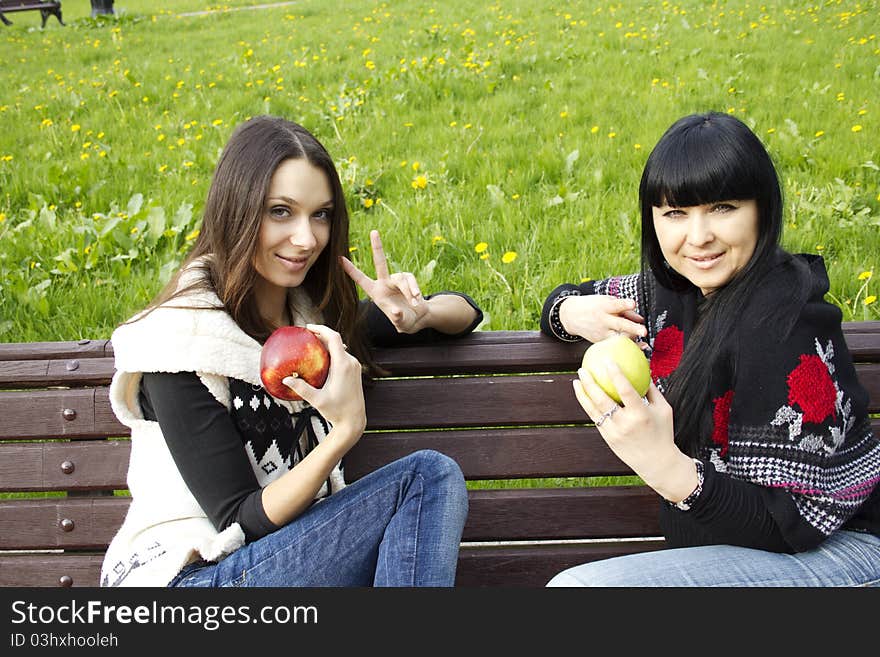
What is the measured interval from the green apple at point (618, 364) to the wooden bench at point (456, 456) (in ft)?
1.61

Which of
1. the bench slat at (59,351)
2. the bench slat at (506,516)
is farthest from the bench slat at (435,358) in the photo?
the bench slat at (506,516)

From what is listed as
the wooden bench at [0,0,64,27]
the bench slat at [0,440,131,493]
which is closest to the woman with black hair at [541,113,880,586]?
the bench slat at [0,440,131,493]

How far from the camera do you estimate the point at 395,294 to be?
Answer: 204 centimetres

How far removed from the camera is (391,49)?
673 centimetres

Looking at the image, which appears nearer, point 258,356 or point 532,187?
point 258,356

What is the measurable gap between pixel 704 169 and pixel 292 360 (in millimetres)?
869

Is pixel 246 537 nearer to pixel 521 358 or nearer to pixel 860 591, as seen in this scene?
pixel 521 358

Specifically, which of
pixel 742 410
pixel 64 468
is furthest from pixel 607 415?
pixel 64 468

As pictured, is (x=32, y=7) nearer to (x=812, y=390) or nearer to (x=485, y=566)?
(x=485, y=566)

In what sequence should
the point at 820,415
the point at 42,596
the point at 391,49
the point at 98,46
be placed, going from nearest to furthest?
the point at 820,415, the point at 42,596, the point at 391,49, the point at 98,46

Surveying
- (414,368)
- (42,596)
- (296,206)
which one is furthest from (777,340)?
(42,596)

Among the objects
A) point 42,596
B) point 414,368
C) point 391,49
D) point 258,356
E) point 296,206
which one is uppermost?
point 391,49

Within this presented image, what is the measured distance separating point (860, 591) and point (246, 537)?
118 cm

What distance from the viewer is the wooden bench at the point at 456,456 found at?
81.3 inches
